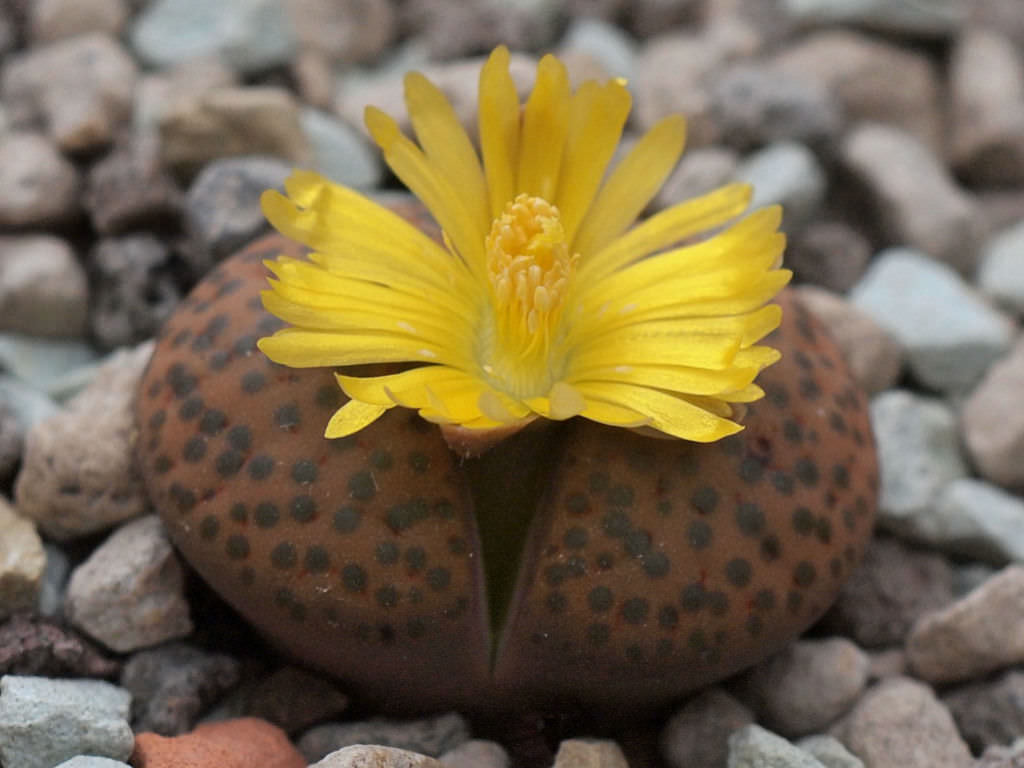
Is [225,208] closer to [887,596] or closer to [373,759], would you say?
[373,759]

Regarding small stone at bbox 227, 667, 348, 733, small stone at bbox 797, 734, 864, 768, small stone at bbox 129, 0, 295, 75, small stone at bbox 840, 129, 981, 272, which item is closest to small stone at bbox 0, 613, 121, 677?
small stone at bbox 227, 667, 348, 733

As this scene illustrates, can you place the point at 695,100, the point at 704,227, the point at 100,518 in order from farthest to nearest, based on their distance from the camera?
the point at 695,100, the point at 100,518, the point at 704,227

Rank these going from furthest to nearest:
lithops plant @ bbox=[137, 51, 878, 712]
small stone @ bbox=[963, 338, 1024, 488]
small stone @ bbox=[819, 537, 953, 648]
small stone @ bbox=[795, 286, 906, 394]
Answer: small stone @ bbox=[795, 286, 906, 394], small stone @ bbox=[963, 338, 1024, 488], small stone @ bbox=[819, 537, 953, 648], lithops plant @ bbox=[137, 51, 878, 712]

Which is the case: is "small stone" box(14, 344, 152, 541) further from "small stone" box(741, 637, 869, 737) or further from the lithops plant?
"small stone" box(741, 637, 869, 737)

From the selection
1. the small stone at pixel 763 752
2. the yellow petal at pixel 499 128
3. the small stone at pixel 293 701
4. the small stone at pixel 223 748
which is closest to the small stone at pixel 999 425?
the small stone at pixel 763 752

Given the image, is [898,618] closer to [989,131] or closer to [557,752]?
[557,752]

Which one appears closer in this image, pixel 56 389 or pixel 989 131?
pixel 56 389

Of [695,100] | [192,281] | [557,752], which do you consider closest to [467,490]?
[557,752]
